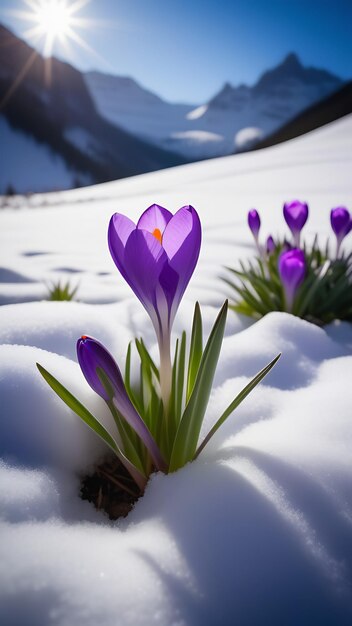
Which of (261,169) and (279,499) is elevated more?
(261,169)

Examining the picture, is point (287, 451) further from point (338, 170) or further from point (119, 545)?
point (338, 170)

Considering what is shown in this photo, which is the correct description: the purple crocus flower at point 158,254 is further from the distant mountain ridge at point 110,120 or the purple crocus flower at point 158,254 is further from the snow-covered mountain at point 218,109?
the snow-covered mountain at point 218,109

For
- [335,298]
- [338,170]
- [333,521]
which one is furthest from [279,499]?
[338,170]

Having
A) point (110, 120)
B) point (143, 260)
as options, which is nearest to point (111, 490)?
point (143, 260)

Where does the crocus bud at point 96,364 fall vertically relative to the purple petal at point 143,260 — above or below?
below

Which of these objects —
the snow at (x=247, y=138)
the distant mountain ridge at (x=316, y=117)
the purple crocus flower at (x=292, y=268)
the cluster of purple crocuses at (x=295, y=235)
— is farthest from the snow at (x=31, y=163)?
the purple crocus flower at (x=292, y=268)
